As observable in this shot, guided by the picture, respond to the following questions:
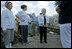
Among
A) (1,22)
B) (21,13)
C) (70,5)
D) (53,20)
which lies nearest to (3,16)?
(1,22)

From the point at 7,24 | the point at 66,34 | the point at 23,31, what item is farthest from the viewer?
the point at 23,31

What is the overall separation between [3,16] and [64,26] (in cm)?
192

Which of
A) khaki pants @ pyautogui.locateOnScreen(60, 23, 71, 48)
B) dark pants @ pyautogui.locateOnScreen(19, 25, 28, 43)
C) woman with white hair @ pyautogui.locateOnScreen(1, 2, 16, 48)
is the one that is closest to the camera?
khaki pants @ pyautogui.locateOnScreen(60, 23, 71, 48)

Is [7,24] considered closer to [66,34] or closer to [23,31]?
[23,31]

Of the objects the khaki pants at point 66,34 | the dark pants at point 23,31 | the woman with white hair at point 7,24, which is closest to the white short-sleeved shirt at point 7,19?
the woman with white hair at point 7,24

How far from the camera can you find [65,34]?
296 cm

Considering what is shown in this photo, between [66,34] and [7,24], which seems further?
[7,24]

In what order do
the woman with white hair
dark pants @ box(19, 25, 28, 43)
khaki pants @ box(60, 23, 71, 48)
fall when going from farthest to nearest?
1. dark pants @ box(19, 25, 28, 43)
2. the woman with white hair
3. khaki pants @ box(60, 23, 71, 48)

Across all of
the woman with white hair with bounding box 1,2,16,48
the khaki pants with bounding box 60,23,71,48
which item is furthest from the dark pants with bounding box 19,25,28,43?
the khaki pants with bounding box 60,23,71,48

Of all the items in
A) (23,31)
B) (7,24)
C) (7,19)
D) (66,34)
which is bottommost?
(23,31)

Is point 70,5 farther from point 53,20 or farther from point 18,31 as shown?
point 53,20

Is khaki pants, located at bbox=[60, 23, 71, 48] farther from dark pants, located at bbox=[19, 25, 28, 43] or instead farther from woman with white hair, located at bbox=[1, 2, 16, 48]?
dark pants, located at bbox=[19, 25, 28, 43]

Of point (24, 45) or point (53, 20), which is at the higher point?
point (53, 20)

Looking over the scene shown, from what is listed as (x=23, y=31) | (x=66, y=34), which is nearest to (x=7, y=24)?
(x=23, y=31)
